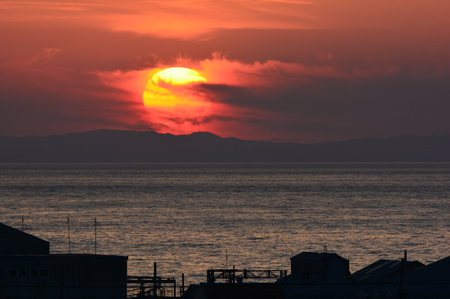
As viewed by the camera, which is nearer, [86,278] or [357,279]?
[86,278]

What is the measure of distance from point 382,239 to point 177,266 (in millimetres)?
46585

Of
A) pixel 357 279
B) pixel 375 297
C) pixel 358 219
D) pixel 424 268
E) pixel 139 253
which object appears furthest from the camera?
pixel 358 219

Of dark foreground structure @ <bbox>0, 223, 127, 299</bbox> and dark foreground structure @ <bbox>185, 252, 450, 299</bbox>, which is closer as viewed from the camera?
dark foreground structure @ <bbox>185, 252, 450, 299</bbox>

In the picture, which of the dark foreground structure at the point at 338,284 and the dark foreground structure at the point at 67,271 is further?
the dark foreground structure at the point at 67,271

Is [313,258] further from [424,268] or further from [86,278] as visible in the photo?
[86,278]

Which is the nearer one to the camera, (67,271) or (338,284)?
(338,284)

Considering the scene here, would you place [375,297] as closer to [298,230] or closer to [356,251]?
[356,251]

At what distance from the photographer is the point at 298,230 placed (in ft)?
534

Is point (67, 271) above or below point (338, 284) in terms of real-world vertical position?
above

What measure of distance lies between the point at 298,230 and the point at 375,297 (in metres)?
110

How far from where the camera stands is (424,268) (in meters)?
57.1

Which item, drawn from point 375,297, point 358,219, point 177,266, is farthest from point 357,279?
point 358,219

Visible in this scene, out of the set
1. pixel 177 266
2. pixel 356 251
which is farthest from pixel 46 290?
pixel 356 251

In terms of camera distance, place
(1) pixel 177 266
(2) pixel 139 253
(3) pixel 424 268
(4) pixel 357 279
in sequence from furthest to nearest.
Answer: (2) pixel 139 253 → (1) pixel 177 266 → (4) pixel 357 279 → (3) pixel 424 268
